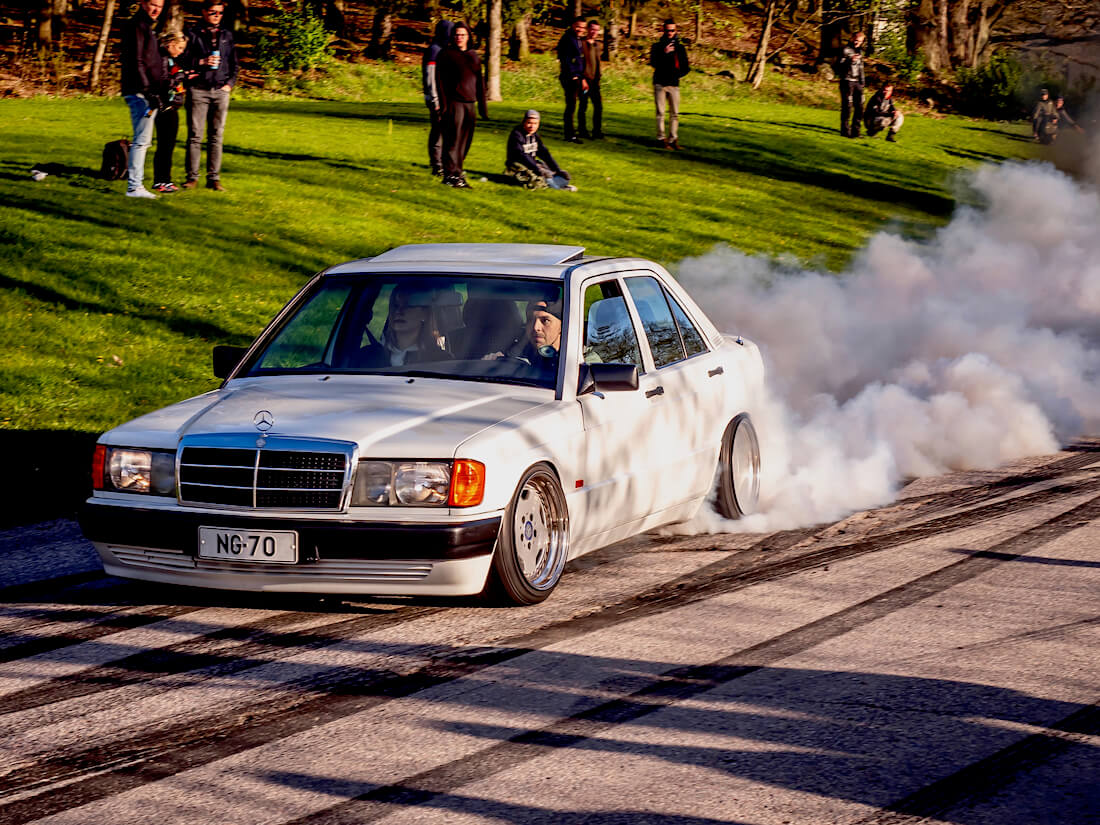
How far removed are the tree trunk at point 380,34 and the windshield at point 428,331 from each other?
36768 millimetres

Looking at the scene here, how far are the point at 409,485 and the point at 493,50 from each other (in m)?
30.5

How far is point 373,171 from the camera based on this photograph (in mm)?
22016

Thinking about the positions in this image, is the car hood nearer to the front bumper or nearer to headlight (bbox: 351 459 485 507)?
headlight (bbox: 351 459 485 507)

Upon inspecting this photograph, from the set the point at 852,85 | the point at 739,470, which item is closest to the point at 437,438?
the point at 739,470

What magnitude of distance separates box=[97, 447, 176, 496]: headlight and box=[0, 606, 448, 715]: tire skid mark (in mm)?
690

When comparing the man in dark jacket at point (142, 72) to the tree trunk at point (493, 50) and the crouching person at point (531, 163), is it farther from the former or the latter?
the tree trunk at point (493, 50)

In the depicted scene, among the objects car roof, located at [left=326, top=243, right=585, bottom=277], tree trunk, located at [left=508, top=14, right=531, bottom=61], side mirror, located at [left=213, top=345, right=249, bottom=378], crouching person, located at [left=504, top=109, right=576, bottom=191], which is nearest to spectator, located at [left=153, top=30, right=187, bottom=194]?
crouching person, located at [left=504, top=109, right=576, bottom=191]

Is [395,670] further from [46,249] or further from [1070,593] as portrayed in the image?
[46,249]

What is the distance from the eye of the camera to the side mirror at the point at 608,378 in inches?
271

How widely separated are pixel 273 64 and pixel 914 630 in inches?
1388

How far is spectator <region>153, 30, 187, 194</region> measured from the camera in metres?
16.4

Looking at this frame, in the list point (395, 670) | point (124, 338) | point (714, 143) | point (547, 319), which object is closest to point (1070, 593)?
point (547, 319)

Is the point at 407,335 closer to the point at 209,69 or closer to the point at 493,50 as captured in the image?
the point at 209,69

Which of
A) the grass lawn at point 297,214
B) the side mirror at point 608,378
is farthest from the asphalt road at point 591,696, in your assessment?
the grass lawn at point 297,214
